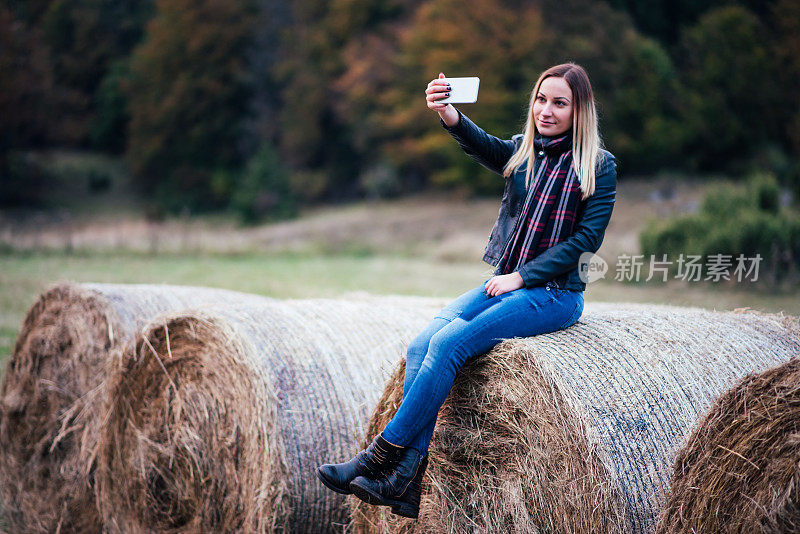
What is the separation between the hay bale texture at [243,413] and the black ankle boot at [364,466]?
75 centimetres

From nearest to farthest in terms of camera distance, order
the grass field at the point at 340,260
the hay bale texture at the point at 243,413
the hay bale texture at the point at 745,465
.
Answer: the hay bale texture at the point at 745,465
the hay bale texture at the point at 243,413
the grass field at the point at 340,260

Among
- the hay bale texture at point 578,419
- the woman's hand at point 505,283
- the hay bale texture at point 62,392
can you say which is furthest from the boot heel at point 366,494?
the hay bale texture at point 62,392

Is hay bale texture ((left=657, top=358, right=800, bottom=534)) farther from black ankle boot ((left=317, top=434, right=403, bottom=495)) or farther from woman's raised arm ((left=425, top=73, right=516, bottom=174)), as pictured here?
woman's raised arm ((left=425, top=73, right=516, bottom=174))

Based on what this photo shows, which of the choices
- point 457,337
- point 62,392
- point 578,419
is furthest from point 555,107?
point 62,392

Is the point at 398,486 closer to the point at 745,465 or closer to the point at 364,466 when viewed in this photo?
the point at 364,466

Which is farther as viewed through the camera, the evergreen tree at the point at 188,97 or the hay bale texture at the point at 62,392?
the evergreen tree at the point at 188,97

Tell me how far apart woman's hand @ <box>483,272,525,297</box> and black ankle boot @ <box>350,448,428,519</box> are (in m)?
0.84

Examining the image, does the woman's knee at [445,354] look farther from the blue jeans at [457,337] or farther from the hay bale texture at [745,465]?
the hay bale texture at [745,465]

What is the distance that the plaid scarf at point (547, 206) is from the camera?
3545mm

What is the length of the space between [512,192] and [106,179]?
39.7 m

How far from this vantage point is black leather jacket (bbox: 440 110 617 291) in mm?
3469

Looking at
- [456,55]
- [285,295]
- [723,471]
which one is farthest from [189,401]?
[456,55]

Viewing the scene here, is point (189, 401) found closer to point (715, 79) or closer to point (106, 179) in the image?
point (715, 79)

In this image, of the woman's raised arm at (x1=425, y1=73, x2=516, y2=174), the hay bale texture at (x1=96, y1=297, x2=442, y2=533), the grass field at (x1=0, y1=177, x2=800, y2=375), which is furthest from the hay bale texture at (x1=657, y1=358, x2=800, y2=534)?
the grass field at (x1=0, y1=177, x2=800, y2=375)
